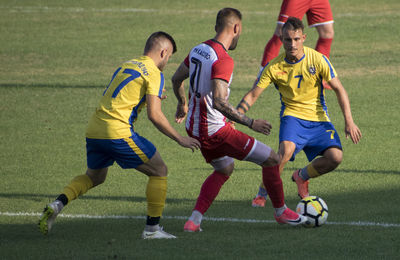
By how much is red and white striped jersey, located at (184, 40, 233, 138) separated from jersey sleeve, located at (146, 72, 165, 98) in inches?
17.3

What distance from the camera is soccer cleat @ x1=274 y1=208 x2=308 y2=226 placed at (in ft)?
24.7

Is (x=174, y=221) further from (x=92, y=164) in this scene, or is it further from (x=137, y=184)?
(x=137, y=184)

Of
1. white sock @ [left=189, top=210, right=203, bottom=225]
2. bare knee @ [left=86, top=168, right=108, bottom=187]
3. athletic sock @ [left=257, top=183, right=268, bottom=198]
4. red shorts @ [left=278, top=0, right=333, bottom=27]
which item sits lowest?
athletic sock @ [left=257, top=183, right=268, bottom=198]

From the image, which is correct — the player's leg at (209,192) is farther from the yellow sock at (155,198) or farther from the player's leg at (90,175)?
the player's leg at (90,175)

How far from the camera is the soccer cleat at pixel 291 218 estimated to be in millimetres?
7516

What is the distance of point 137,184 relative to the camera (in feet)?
32.6

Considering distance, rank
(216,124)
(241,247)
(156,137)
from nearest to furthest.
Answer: (241,247) → (216,124) → (156,137)

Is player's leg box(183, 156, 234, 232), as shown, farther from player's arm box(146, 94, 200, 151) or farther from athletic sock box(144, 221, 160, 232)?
player's arm box(146, 94, 200, 151)

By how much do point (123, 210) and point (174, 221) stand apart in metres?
0.76

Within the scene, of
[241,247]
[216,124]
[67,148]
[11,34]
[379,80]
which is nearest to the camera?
[241,247]

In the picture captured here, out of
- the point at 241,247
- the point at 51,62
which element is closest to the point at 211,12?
the point at 51,62

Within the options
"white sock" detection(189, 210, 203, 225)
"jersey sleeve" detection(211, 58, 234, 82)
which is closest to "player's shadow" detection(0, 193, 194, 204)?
"white sock" detection(189, 210, 203, 225)

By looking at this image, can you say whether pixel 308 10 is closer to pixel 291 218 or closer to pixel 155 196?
pixel 291 218

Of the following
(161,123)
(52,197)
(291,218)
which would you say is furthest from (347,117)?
(52,197)
